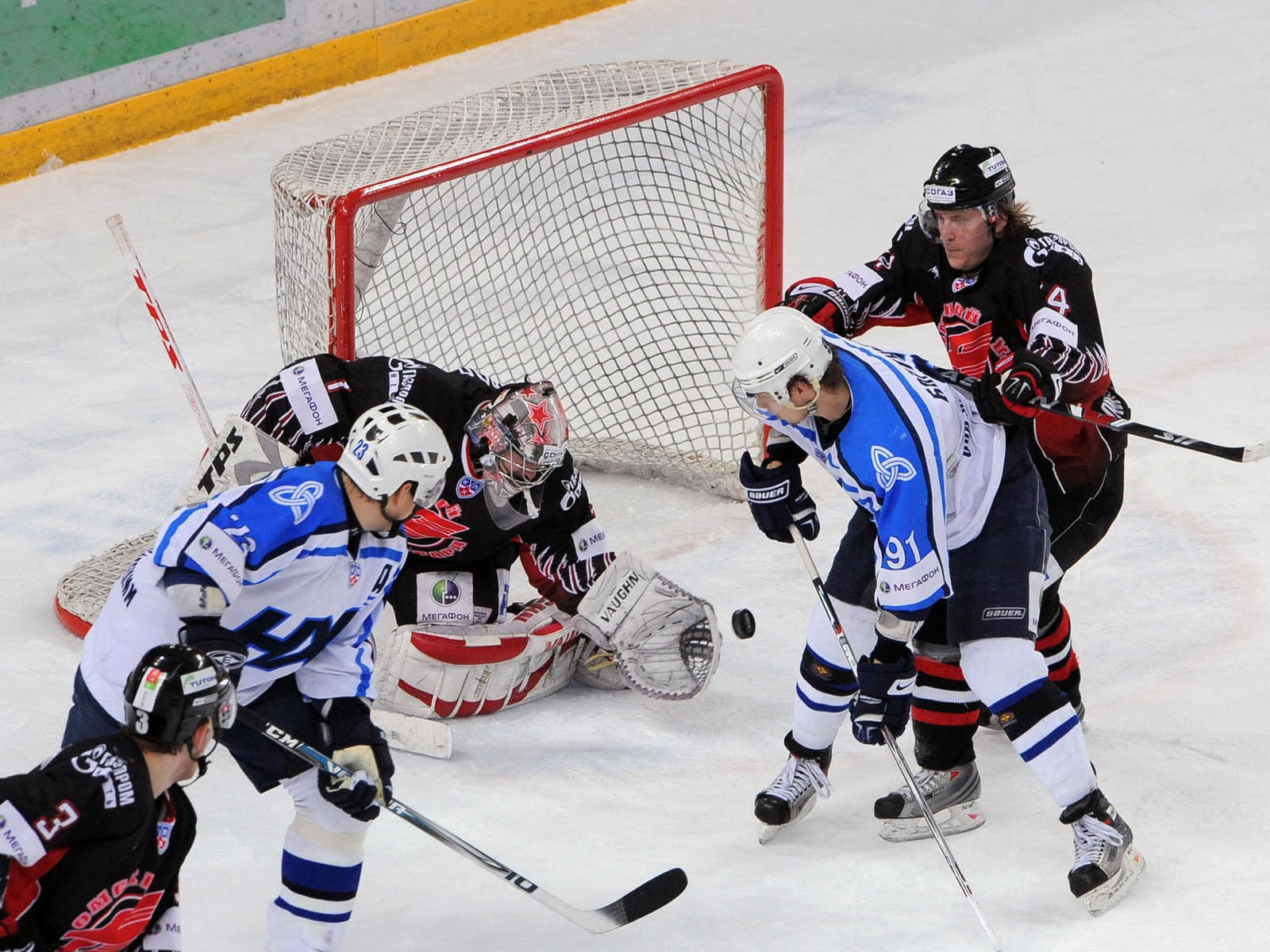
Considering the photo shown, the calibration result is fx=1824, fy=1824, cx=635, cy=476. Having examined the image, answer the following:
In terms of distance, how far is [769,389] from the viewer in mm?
3148

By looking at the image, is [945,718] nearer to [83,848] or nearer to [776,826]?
[776,826]

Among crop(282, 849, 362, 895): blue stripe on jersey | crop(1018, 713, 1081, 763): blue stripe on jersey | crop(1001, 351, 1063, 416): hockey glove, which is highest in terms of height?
crop(1001, 351, 1063, 416): hockey glove

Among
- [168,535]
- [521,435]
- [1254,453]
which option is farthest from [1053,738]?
[168,535]

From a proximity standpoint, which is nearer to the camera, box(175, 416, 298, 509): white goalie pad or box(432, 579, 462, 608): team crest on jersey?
box(175, 416, 298, 509): white goalie pad

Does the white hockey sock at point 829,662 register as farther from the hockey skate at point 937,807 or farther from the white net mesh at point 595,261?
the white net mesh at point 595,261

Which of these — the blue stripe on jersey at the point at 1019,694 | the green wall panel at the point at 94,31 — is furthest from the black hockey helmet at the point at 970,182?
the green wall panel at the point at 94,31

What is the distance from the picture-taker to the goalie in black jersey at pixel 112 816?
7.53 ft

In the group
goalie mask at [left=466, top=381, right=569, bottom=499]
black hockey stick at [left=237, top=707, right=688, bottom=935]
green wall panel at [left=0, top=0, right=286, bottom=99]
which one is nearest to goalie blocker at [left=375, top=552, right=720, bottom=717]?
goalie mask at [left=466, top=381, right=569, bottom=499]

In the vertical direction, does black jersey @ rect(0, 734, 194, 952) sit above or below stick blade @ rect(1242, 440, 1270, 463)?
above

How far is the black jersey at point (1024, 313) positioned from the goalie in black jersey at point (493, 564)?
73cm

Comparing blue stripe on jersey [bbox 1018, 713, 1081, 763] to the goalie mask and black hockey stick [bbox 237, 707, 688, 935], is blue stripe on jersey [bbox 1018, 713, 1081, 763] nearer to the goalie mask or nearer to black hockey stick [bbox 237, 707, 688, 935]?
black hockey stick [bbox 237, 707, 688, 935]

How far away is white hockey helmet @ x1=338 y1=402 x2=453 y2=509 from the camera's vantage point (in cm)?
284

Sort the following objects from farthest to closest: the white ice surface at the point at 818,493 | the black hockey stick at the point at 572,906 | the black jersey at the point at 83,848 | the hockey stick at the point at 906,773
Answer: the white ice surface at the point at 818,493, the hockey stick at the point at 906,773, the black hockey stick at the point at 572,906, the black jersey at the point at 83,848

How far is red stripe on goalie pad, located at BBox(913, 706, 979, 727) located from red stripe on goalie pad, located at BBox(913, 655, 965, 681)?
102 mm
